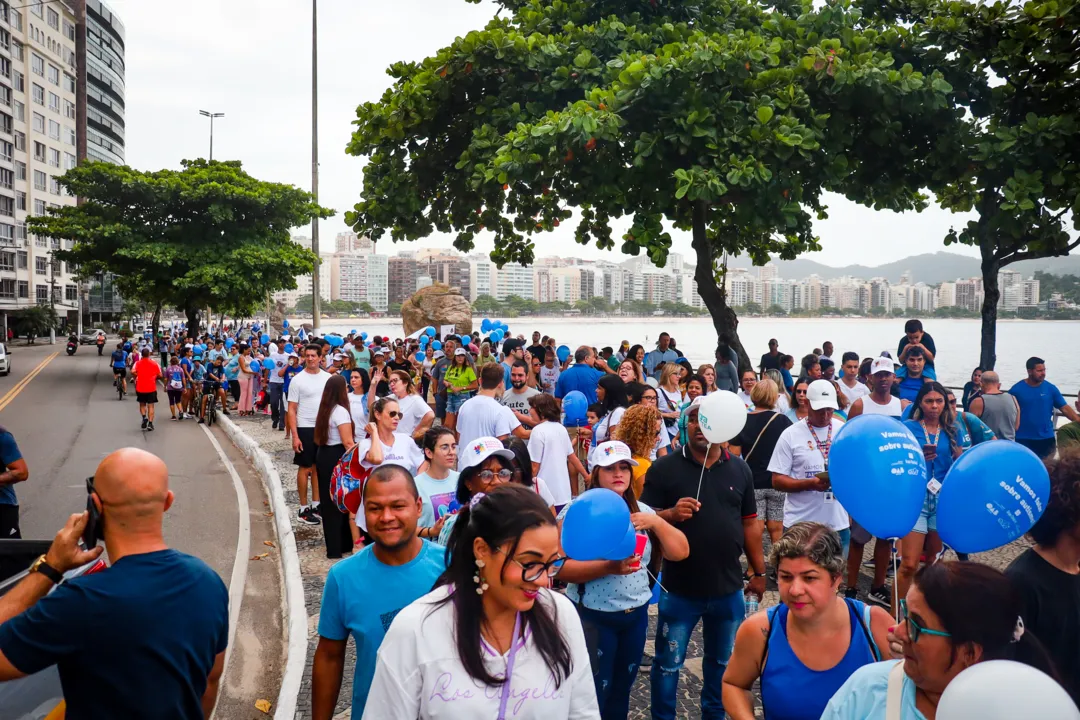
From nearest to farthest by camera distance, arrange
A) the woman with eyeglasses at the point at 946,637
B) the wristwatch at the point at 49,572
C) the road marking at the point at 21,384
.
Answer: the woman with eyeglasses at the point at 946,637 → the wristwatch at the point at 49,572 → the road marking at the point at 21,384

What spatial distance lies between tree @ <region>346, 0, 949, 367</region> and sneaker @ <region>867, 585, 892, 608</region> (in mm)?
4155

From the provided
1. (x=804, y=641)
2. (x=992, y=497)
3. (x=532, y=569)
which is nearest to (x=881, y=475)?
(x=992, y=497)

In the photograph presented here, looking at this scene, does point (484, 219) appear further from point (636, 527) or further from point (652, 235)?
point (636, 527)

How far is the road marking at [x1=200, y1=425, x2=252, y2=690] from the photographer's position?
6.02 meters

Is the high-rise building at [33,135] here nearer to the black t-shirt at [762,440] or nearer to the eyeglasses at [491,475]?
the black t-shirt at [762,440]

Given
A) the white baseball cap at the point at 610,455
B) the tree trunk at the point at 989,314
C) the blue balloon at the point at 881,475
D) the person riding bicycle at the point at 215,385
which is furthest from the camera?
the person riding bicycle at the point at 215,385

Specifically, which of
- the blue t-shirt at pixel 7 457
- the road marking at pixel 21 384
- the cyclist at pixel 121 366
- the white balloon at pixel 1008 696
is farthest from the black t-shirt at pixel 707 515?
the cyclist at pixel 121 366

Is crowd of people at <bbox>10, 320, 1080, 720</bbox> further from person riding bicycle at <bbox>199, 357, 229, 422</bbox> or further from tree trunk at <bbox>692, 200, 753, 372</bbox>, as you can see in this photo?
person riding bicycle at <bbox>199, 357, 229, 422</bbox>

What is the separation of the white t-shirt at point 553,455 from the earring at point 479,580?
149 inches

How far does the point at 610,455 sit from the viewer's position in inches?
156

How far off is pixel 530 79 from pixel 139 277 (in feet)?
81.5

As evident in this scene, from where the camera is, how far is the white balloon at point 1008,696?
147 centimetres

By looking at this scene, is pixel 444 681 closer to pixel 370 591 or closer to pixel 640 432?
pixel 370 591

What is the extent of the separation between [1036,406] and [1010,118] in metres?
3.65
